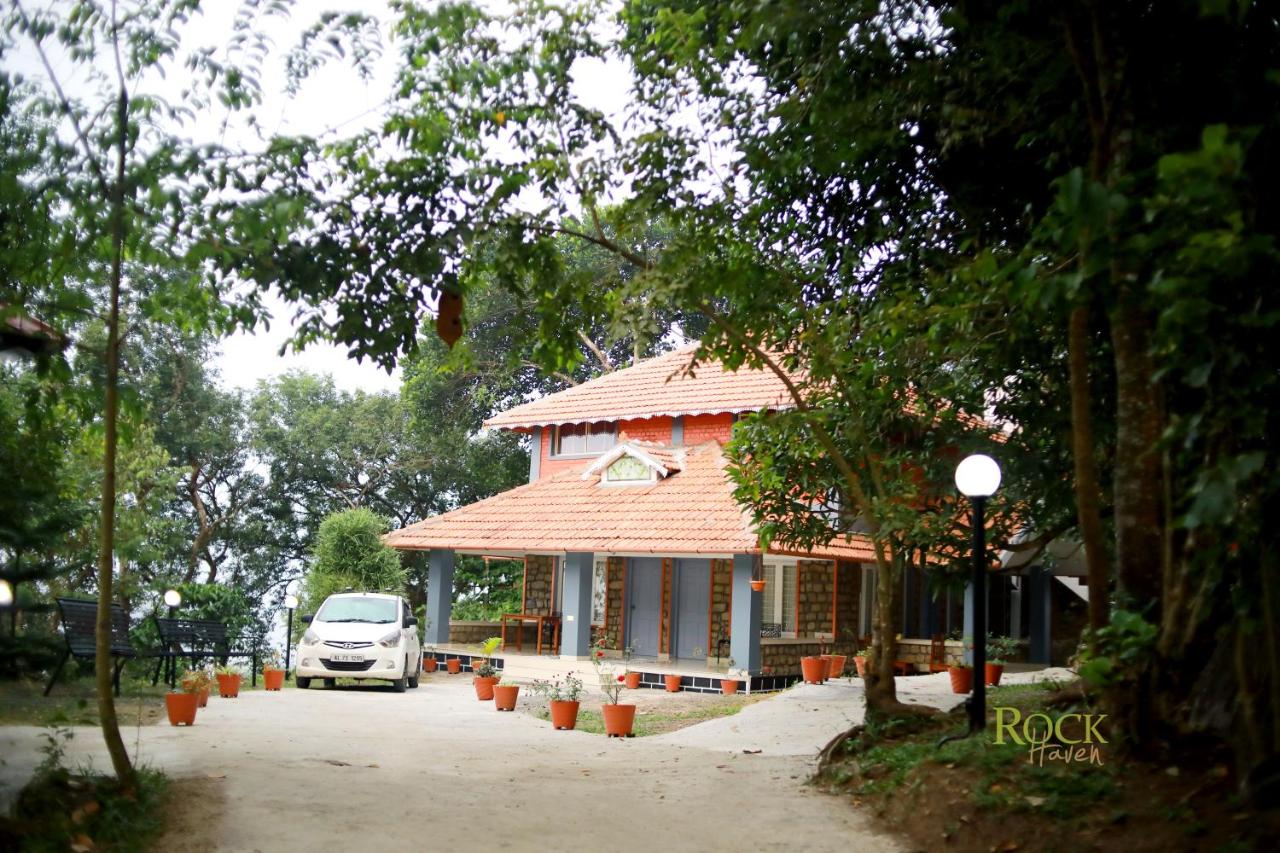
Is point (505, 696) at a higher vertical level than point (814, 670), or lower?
lower

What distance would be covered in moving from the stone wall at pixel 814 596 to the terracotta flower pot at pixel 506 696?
779 cm

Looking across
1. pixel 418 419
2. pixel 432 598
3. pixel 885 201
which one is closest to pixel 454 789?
pixel 885 201

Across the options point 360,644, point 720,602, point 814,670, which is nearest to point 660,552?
point 720,602

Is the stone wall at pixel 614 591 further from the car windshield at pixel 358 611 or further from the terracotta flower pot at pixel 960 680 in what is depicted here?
the terracotta flower pot at pixel 960 680

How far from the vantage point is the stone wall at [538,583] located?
1001 inches

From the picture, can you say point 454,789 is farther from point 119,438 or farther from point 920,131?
point 920,131

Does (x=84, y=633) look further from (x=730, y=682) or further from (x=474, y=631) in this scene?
(x=474, y=631)

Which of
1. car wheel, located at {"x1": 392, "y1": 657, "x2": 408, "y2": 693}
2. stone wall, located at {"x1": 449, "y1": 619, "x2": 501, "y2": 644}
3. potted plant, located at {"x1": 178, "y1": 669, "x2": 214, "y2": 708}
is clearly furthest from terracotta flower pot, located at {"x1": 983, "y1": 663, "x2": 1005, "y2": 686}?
stone wall, located at {"x1": 449, "y1": 619, "x2": 501, "y2": 644}

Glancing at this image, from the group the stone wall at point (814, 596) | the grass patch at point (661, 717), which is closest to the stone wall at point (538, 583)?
the stone wall at point (814, 596)

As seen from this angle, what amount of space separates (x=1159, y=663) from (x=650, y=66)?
233 inches

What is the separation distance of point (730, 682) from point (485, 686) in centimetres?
404

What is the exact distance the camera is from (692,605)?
22234 millimetres

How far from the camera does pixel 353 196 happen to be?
26.5 ft

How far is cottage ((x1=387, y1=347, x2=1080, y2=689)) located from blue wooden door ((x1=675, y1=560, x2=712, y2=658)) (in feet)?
0.08
